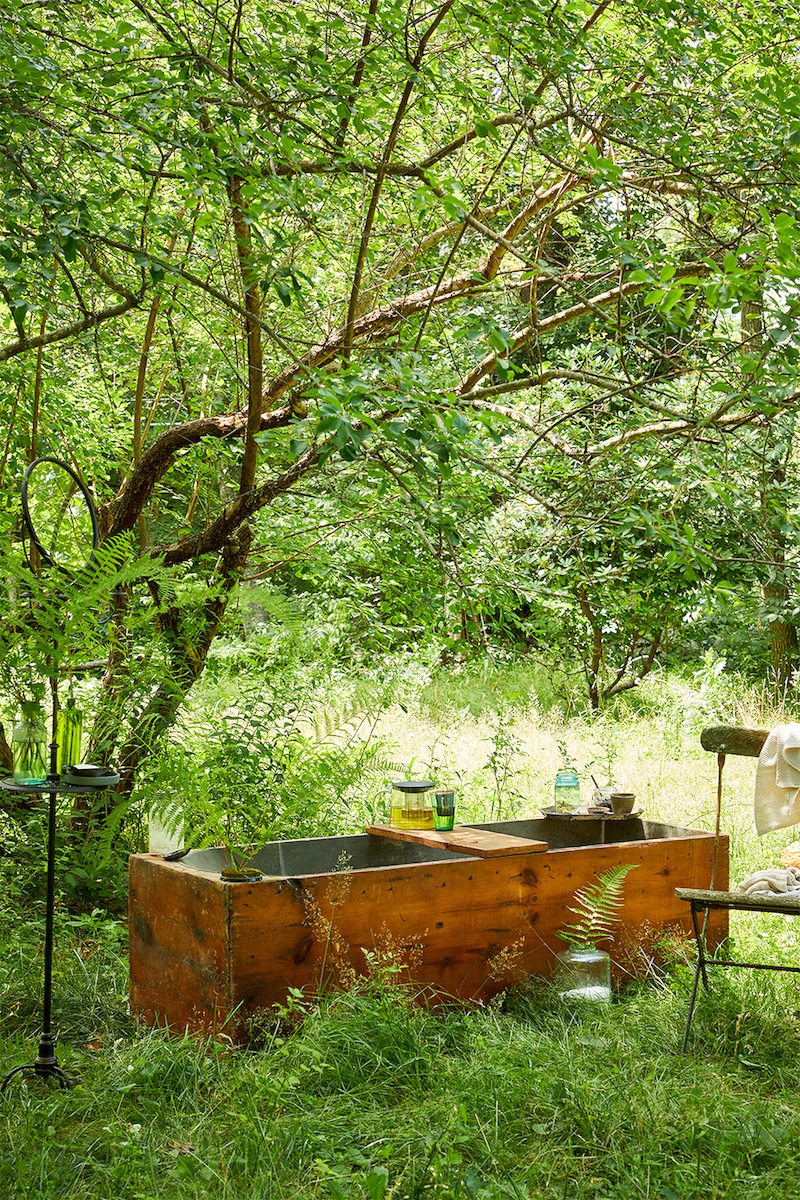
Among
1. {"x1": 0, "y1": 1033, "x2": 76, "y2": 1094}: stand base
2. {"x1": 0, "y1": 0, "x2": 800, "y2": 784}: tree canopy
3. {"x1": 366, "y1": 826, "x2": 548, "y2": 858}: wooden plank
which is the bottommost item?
{"x1": 0, "y1": 1033, "x2": 76, "y2": 1094}: stand base

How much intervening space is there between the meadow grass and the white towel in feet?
1.77

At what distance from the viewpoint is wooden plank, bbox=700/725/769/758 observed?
140 inches

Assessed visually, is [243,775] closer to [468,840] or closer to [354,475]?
[468,840]

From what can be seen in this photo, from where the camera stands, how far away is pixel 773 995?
3.37 m

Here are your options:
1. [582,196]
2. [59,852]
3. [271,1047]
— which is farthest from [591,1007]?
[582,196]

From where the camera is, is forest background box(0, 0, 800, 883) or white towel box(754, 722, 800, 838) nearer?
forest background box(0, 0, 800, 883)

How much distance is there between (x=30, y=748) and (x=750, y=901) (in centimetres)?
210

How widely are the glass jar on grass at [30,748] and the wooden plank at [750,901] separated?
6.28 ft

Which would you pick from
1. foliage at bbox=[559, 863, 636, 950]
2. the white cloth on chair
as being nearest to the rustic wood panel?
foliage at bbox=[559, 863, 636, 950]

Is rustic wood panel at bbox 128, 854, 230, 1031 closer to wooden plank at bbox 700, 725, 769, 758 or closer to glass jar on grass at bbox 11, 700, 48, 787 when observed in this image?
glass jar on grass at bbox 11, 700, 48, 787

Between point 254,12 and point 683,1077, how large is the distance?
14.2ft

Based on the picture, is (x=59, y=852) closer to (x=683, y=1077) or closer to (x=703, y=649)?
(x=683, y=1077)

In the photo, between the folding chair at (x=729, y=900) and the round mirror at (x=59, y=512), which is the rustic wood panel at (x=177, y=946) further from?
the round mirror at (x=59, y=512)

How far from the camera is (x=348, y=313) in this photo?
3959mm
